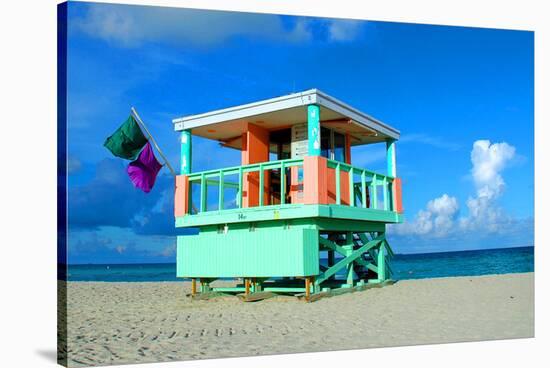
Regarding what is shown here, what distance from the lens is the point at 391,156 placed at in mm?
15820

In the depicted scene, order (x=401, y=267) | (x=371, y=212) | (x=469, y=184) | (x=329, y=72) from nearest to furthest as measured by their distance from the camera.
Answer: (x=371, y=212) < (x=329, y=72) < (x=469, y=184) < (x=401, y=267)

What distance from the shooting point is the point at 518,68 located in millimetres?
13570

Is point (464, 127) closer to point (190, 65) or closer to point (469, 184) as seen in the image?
point (469, 184)

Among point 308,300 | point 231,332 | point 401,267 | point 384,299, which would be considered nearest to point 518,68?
point 384,299

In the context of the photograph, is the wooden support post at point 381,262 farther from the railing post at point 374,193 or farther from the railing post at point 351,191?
the railing post at point 351,191

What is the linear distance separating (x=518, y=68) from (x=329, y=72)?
2033 cm

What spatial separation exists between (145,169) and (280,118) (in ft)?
9.77

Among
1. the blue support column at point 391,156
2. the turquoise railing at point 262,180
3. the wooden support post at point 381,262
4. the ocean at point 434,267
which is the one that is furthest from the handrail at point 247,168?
the ocean at point 434,267

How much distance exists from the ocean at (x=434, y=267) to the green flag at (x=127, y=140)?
31444 mm

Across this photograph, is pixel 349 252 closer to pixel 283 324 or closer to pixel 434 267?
pixel 283 324

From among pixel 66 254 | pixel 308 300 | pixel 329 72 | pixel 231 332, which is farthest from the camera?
pixel 329 72

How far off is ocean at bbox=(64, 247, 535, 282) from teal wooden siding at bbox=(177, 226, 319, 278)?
1240 inches

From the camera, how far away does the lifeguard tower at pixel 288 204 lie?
1125 centimetres

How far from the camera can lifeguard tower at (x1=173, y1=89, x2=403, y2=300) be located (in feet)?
36.9
